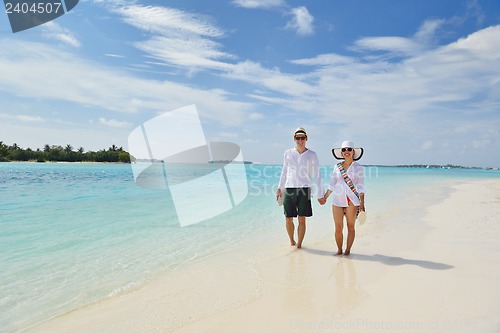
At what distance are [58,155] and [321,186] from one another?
462ft

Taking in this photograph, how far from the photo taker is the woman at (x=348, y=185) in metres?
5.40

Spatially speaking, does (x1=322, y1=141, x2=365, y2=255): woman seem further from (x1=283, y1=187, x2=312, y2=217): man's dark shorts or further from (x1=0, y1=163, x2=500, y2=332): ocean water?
(x1=0, y1=163, x2=500, y2=332): ocean water

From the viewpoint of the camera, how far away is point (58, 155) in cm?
12419

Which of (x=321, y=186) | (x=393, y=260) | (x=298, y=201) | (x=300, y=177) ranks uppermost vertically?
(x=300, y=177)

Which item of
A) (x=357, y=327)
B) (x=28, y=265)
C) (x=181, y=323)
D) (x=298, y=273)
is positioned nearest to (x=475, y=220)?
(x=298, y=273)

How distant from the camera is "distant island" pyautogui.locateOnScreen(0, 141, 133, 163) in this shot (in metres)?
116

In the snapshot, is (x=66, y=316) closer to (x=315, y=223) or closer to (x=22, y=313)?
(x=22, y=313)

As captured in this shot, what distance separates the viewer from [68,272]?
16.8 feet

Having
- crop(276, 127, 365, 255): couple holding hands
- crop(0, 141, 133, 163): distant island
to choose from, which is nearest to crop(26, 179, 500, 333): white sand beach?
crop(276, 127, 365, 255): couple holding hands

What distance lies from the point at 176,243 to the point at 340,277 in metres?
3.95

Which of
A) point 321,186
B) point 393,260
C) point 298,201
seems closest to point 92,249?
point 298,201

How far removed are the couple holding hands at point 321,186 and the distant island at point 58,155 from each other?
110 meters

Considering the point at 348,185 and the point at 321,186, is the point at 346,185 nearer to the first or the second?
the point at 348,185

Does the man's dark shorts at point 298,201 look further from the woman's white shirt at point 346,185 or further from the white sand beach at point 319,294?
the white sand beach at point 319,294
